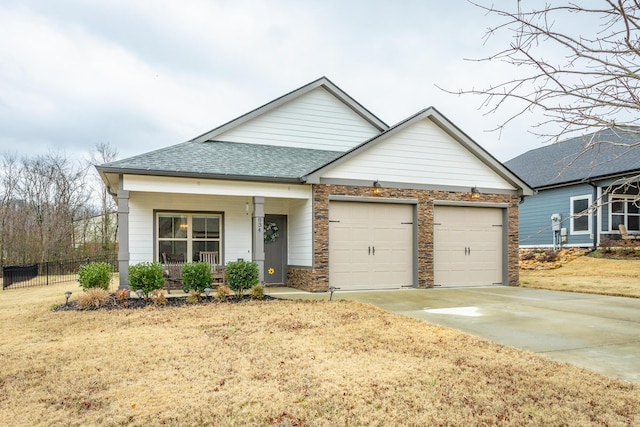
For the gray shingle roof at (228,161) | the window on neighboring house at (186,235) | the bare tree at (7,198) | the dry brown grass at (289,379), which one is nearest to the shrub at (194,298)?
the dry brown grass at (289,379)

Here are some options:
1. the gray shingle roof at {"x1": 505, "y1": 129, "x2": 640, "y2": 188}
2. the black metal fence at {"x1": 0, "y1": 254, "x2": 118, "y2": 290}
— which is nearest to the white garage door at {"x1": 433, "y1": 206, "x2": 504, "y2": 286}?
the gray shingle roof at {"x1": 505, "y1": 129, "x2": 640, "y2": 188}

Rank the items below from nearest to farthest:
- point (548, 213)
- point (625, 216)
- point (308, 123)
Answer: point (308, 123) < point (625, 216) < point (548, 213)

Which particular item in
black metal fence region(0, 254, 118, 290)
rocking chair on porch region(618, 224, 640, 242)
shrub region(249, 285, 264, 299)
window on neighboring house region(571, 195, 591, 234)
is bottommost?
black metal fence region(0, 254, 118, 290)

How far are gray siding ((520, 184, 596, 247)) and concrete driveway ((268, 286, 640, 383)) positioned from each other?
9.19 meters

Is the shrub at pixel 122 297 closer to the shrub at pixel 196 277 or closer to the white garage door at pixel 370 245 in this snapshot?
the shrub at pixel 196 277

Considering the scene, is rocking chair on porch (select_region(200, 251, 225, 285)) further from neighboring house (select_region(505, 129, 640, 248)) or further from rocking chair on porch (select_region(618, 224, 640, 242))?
rocking chair on porch (select_region(618, 224, 640, 242))

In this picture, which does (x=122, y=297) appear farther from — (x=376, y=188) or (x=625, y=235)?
(x=625, y=235)

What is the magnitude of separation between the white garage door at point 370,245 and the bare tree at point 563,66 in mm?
8379

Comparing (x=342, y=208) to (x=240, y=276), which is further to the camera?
(x=342, y=208)

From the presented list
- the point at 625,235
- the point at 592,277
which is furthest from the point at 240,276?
the point at 625,235

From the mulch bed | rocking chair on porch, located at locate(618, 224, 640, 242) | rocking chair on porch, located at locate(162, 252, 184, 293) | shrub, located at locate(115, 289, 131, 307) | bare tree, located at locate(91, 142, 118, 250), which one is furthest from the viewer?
bare tree, located at locate(91, 142, 118, 250)

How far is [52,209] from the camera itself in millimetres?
25797

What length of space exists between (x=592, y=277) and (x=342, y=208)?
364 inches

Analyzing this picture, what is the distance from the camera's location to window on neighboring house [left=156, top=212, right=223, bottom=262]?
12211 millimetres
